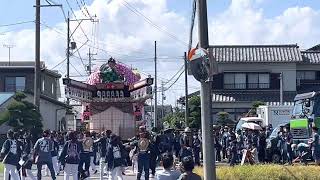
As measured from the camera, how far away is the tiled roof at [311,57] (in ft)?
176

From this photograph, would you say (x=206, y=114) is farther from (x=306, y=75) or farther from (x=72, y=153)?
(x=306, y=75)

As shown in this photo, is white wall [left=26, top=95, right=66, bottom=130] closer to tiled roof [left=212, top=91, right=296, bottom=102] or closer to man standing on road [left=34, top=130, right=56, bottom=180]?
tiled roof [left=212, top=91, right=296, bottom=102]

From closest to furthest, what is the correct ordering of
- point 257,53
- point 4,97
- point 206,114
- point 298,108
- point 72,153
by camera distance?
point 206,114 < point 72,153 < point 298,108 < point 4,97 < point 257,53

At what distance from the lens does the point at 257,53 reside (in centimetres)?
5375

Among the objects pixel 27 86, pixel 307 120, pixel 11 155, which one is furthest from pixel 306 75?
pixel 11 155

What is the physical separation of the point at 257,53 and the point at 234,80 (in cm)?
310

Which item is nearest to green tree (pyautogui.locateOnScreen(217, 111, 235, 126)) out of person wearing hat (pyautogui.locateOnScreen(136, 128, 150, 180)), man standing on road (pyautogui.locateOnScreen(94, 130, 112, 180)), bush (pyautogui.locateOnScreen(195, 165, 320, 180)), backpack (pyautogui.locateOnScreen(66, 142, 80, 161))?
man standing on road (pyautogui.locateOnScreen(94, 130, 112, 180))

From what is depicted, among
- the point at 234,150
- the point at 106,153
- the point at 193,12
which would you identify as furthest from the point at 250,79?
the point at 193,12

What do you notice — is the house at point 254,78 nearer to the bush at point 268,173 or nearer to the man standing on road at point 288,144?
the man standing on road at point 288,144

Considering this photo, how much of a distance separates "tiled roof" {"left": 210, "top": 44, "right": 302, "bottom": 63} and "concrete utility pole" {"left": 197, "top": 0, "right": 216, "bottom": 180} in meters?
39.0

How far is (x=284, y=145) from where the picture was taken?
28.0m

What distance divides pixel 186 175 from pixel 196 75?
3723 millimetres

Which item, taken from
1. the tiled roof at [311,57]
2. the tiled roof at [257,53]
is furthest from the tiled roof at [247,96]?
the tiled roof at [311,57]

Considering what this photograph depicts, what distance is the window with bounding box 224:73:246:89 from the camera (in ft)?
174
